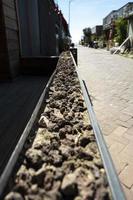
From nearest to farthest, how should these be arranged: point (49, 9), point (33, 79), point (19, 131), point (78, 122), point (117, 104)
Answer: point (78, 122)
point (19, 131)
point (117, 104)
point (33, 79)
point (49, 9)

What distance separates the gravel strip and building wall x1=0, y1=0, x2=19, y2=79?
4283 millimetres

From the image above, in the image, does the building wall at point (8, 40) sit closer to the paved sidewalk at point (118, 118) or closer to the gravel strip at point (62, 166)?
the paved sidewalk at point (118, 118)

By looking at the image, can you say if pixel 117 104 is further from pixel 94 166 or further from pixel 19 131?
pixel 94 166

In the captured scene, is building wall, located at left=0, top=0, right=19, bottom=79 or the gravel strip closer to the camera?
the gravel strip

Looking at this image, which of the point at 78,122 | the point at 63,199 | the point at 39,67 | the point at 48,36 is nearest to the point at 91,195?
the point at 63,199

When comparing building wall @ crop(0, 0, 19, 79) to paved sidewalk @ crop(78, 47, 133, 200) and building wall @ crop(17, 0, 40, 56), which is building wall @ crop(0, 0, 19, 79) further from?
paved sidewalk @ crop(78, 47, 133, 200)

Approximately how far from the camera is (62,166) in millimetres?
929

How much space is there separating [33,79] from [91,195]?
224 inches

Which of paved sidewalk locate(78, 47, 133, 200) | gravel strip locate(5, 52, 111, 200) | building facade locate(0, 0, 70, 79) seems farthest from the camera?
building facade locate(0, 0, 70, 79)

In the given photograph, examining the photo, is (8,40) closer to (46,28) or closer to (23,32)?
(23,32)

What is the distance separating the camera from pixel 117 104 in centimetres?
443

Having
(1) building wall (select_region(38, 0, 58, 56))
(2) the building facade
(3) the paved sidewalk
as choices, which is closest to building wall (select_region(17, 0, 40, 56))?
(2) the building facade

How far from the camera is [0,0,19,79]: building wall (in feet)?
16.9

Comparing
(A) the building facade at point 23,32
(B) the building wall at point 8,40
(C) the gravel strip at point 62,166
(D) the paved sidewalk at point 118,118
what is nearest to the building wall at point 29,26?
Result: (A) the building facade at point 23,32
